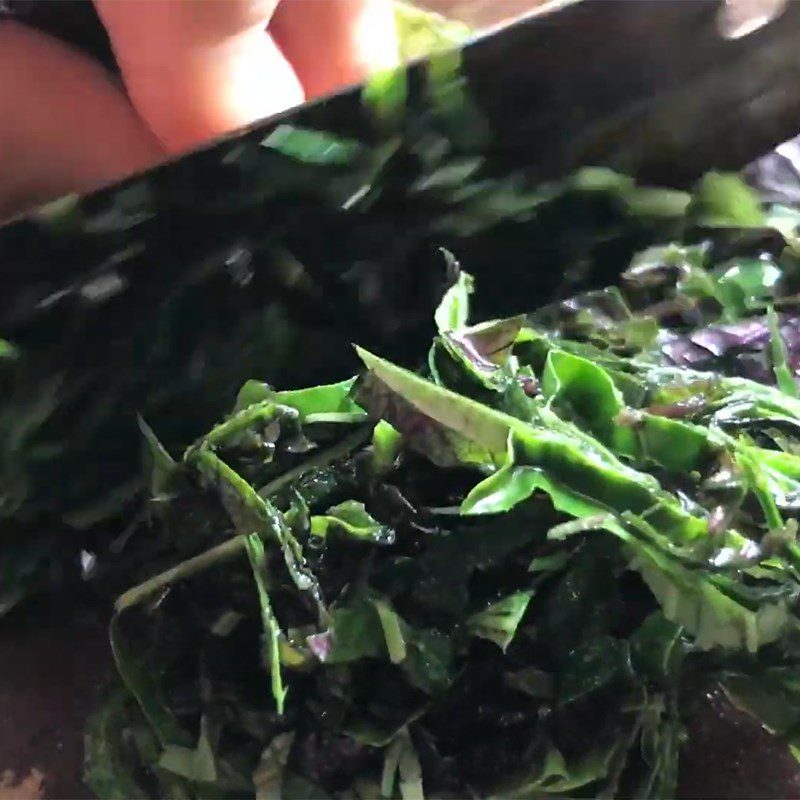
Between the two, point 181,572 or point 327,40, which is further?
point 327,40

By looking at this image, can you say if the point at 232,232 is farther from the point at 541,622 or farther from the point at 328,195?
the point at 541,622

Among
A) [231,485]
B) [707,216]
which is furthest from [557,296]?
[231,485]

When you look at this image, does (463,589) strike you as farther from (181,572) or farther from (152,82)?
(152,82)

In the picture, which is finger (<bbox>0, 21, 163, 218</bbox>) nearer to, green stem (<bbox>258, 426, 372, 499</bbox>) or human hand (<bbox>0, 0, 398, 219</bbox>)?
human hand (<bbox>0, 0, 398, 219</bbox>)

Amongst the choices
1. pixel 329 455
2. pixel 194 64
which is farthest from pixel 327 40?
pixel 329 455

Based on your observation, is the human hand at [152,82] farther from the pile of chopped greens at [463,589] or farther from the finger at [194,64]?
the pile of chopped greens at [463,589]

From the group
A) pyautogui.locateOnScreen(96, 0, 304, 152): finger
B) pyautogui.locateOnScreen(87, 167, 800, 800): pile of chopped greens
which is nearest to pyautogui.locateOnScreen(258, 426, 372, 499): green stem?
pyautogui.locateOnScreen(87, 167, 800, 800): pile of chopped greens
